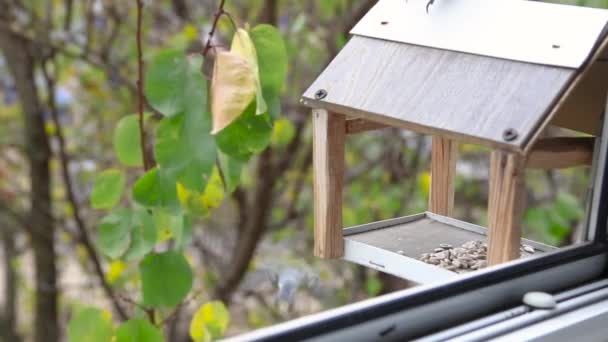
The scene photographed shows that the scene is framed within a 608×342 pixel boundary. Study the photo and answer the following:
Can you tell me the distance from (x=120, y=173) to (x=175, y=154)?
23cm

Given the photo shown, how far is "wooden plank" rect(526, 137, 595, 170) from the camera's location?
0.65 m

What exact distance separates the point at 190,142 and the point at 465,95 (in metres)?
0.23

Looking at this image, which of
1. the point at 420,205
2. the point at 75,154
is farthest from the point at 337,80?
the point at 75,154

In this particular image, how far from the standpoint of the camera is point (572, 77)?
23.4 inches

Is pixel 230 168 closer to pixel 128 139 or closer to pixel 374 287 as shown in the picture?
pixel 128 139

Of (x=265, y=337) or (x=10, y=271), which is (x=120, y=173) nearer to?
(x=265, y=337)

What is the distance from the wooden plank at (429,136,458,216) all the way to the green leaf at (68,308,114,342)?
38 cm

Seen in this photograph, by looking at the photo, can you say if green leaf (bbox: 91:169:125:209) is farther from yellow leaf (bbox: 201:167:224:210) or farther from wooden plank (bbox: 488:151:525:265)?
wooden plank (bbox: 488:151:525:265)

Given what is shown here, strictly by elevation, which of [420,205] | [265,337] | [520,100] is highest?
[520,100]

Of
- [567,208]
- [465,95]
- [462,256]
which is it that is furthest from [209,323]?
[567,208]

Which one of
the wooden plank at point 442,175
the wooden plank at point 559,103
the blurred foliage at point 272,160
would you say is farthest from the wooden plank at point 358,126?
the blurred foliage at point 272,160

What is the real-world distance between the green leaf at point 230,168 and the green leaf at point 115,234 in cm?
12

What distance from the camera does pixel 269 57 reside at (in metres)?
0.70

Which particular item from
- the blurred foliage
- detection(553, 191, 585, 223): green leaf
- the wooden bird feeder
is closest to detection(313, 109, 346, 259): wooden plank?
the wooden bird feeder
